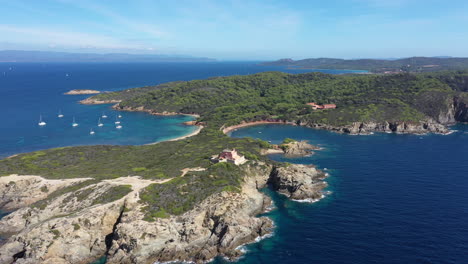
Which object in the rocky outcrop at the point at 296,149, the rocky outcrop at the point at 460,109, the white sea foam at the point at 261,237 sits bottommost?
the white sea foam at the point at 261,237

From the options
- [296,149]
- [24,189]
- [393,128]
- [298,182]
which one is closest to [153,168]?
[24,189]

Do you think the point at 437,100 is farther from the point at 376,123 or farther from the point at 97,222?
the point at 97,222

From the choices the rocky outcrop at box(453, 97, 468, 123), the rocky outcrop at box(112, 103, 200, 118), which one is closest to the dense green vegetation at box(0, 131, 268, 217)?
the rocky outcrop at box(112, 103, 200, 118)

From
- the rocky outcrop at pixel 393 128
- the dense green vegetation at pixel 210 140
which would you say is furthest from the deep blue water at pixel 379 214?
the rocky outcrop at pixel 393 128

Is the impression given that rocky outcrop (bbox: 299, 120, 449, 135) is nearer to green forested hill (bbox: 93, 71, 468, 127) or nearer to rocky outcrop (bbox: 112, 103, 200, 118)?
green forested hill (bbox: 93, 71, 468, 127)

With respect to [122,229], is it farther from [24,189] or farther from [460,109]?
[460,109]

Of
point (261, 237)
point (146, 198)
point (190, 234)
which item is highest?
point (146, 198)

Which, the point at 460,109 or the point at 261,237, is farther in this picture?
the point at 460,109

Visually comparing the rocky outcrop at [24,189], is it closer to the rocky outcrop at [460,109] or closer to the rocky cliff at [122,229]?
the rocky cliff at [122,229]
